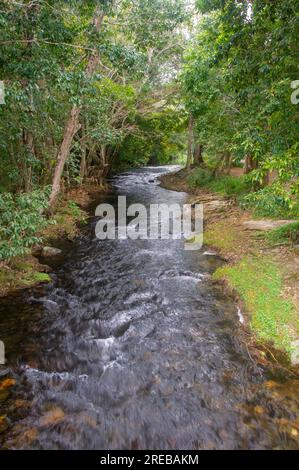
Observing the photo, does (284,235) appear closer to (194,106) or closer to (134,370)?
(134,370)

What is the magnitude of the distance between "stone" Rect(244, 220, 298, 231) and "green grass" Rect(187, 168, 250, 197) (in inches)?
101

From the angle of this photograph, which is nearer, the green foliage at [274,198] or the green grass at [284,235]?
the green foliage at [274,198]

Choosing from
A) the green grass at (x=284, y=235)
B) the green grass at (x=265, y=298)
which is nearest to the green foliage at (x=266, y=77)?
the green grass at (x=265, y=298)

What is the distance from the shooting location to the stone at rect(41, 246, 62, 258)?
35.4 ft

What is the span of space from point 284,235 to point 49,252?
8067mm

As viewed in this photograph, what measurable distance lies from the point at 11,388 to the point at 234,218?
37.9 ft

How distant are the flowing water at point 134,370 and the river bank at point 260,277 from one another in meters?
0.43

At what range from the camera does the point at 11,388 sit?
526cm

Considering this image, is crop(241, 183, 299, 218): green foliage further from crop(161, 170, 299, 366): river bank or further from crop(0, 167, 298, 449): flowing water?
crop(0, 167, 298, 449): flowing water

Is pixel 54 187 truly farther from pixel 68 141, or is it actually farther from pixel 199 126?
pixel 199 126

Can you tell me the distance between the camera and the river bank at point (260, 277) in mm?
6434

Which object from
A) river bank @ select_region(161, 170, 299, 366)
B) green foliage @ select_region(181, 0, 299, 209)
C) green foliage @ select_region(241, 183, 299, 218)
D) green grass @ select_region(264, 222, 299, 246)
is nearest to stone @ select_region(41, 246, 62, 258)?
river bank @ select_region(161, 170, 299, 366)

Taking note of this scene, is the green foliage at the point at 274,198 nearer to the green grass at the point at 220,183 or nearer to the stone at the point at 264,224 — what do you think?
the stone at the point at 264,224
